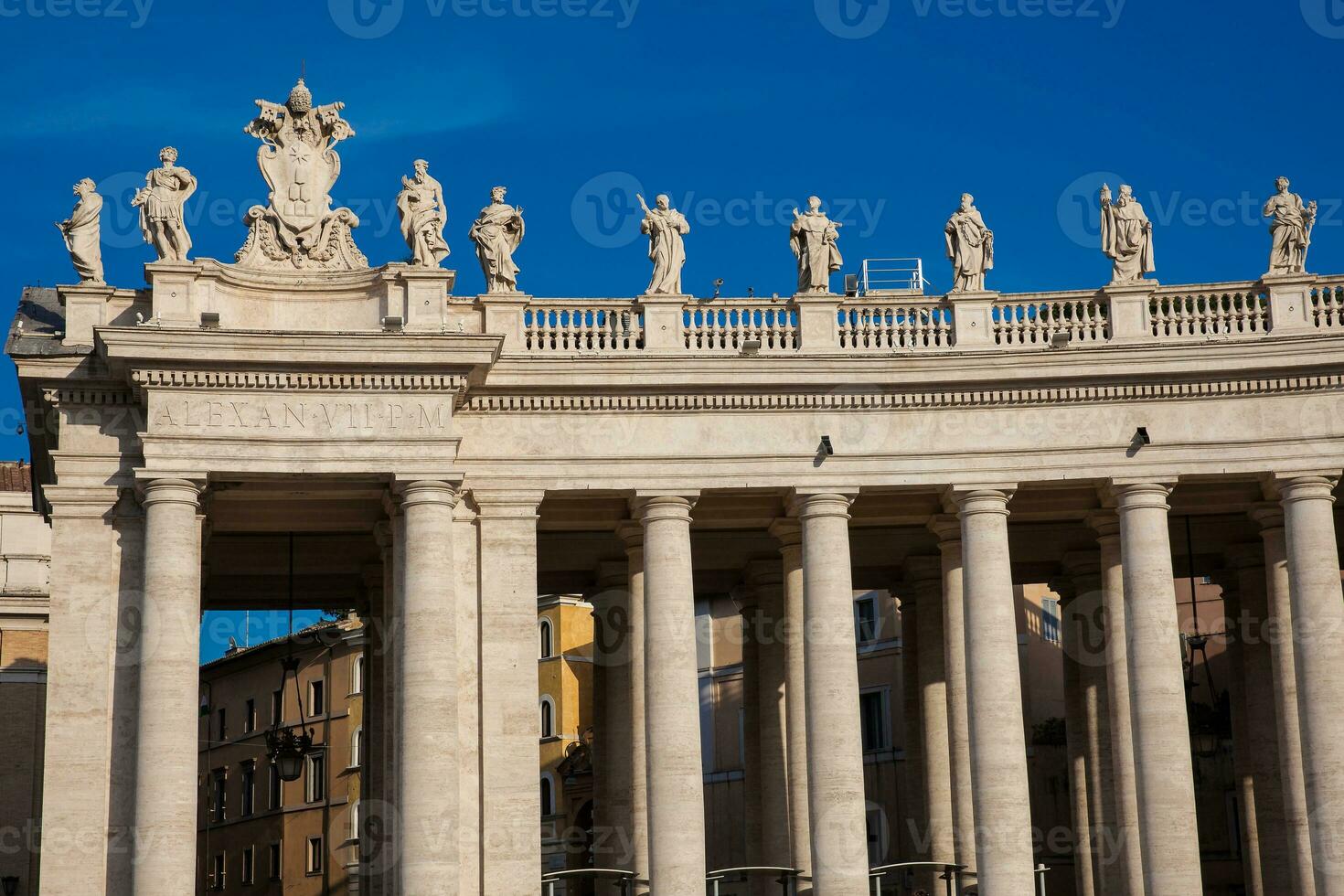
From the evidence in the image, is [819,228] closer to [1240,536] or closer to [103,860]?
[1240,536]

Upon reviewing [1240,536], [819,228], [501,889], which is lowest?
[501,889]

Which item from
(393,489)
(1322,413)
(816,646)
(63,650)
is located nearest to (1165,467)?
Answer: (1322,413)

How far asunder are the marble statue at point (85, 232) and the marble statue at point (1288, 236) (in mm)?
32065

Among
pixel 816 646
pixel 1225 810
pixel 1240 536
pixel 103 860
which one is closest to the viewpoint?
pixel 103 860

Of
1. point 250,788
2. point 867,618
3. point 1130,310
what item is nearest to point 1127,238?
point 1130,310

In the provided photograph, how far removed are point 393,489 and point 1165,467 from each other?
20.7 metres

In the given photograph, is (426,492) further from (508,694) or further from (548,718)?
(548,718)

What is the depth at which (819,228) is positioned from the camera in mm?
60094

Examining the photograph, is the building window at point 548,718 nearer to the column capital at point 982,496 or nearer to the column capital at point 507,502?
the column capital at point 507,502

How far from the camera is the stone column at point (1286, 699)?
58062 mm

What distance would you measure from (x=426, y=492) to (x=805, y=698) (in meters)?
11.4

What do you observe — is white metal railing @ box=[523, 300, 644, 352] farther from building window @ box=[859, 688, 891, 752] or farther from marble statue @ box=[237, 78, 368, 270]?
building window @ box=[859, 688, 891, 752]

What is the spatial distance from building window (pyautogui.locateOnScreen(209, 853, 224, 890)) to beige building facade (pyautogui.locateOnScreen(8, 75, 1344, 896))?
7248 cm

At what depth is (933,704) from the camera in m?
66.0
